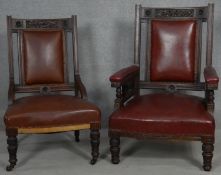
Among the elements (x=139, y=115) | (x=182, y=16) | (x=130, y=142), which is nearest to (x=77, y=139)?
(x=130, y=142)

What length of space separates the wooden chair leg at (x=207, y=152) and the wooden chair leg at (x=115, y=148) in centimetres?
48

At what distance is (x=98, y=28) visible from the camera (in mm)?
3014

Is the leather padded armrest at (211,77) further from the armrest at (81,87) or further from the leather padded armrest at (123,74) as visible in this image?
the armrest at (81,87)

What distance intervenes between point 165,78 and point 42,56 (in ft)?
2.66

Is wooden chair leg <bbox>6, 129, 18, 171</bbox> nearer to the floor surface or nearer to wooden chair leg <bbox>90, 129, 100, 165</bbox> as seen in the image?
the floor surface

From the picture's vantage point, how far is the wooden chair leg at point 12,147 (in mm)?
2277

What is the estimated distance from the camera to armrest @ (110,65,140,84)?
2303 millimetres

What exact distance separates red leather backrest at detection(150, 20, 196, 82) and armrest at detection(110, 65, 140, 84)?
0.14m

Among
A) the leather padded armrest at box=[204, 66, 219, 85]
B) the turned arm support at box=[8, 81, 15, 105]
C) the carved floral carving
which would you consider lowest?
the turned arm support at box=[8, 81, 15, 105]

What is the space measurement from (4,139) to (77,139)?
535mm

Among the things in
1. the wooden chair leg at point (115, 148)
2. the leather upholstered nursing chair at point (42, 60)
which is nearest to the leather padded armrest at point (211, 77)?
the wooden chair leg at point (115, 148)

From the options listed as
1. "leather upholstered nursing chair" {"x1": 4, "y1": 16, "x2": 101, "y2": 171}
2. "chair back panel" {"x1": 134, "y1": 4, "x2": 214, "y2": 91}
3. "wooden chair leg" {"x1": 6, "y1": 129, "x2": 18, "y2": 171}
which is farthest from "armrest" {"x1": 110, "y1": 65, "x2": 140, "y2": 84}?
"wooden chair leg" {"x1": 6, "y1": 129, "x2": 18, "y2": 171}

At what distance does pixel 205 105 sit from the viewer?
239 centimetres

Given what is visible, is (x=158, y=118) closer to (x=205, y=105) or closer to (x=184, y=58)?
(x=205, y=105)
